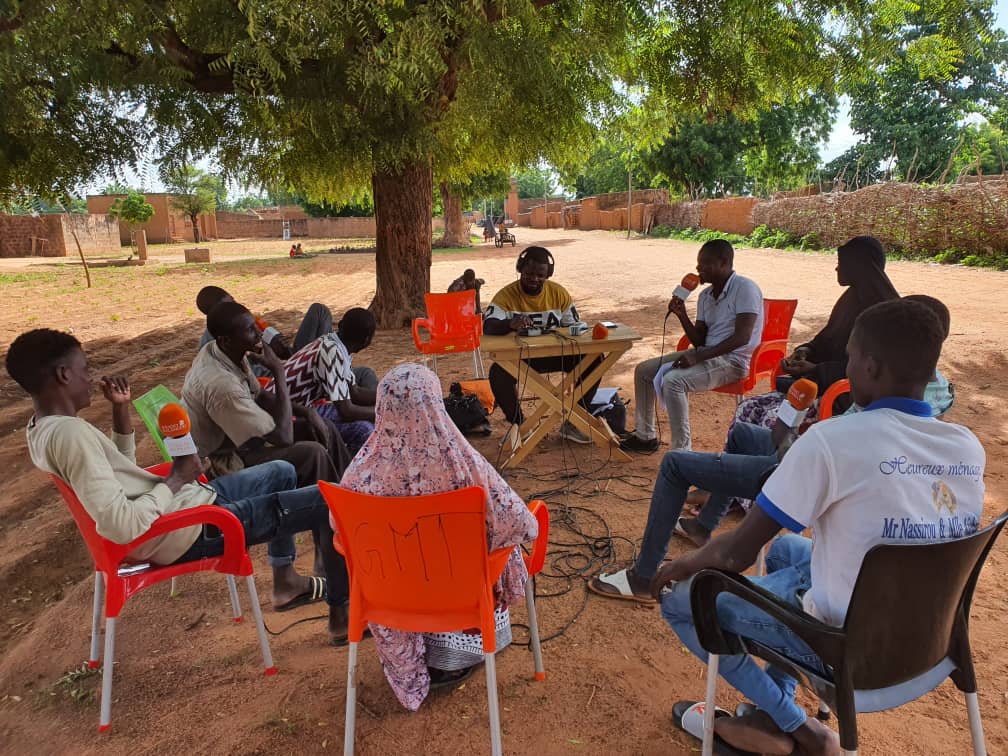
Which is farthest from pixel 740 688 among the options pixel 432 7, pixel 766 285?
pixel 766 285

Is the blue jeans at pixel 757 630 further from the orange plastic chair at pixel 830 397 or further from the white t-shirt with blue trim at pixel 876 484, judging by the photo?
the orange plastic chair at pixel 830 397

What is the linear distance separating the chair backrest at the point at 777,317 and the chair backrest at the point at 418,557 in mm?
3744

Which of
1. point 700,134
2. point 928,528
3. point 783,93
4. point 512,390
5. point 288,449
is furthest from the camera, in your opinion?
point 700,134

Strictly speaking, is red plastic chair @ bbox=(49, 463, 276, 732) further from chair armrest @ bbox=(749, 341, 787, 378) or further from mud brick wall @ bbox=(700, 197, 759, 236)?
mud brick wall @ bbox=(700, 197, 759, 236)

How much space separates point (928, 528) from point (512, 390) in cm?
406

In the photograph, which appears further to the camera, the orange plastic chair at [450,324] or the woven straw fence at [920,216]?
the woven straw fence at [920,216]

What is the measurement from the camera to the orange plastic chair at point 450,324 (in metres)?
6.77

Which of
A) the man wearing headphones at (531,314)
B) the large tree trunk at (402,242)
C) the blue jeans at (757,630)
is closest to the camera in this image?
the blue jeans at (757,630)

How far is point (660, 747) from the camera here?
7.56 ft

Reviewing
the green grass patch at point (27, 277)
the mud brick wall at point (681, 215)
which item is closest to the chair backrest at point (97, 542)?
the green grass patch at point (27, 277)

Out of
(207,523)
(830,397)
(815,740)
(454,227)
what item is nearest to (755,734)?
(815,740)

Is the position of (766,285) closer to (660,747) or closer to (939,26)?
(939,26)

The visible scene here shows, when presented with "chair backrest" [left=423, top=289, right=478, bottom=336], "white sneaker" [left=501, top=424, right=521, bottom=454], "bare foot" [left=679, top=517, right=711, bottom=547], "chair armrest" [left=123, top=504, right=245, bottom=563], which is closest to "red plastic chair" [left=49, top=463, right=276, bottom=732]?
"chair armrest" [left=123, top=504, right=245, bottom=563]

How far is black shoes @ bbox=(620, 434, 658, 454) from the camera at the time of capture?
510 cm
